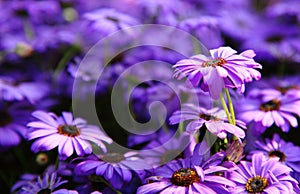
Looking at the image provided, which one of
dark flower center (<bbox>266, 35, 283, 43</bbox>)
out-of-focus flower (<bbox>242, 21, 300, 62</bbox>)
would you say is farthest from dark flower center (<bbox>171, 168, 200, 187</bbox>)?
dark flower center (<bbox>266, 35, 283, 43</bbox>)

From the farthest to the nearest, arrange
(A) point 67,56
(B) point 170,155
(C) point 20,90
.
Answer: (A) point 67,56, (C) point 20,90, (B) point 170,155

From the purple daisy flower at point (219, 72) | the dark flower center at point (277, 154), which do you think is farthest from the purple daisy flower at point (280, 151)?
the purple daisy flower at point (219, 72)

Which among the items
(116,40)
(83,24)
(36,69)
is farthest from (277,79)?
(36,69)

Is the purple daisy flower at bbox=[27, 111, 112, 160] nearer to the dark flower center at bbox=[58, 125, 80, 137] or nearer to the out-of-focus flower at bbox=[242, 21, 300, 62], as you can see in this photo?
the dark flower center at bbox=[58, 125, 80, 137]

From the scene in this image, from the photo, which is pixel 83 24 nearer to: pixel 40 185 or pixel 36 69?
pixel 36 69

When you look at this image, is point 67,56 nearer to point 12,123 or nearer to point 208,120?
point 12,123

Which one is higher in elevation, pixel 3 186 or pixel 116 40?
pixel 116 40

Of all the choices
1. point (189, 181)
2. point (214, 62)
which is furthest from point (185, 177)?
point (214, 62)
